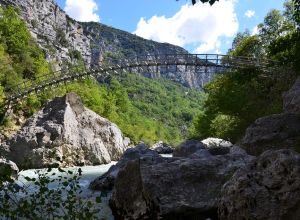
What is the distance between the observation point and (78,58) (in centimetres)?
14325

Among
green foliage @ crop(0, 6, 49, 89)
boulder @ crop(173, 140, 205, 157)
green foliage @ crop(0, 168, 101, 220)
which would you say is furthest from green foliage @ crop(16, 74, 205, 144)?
green foliage @ crop(0, 168, 101, 220)

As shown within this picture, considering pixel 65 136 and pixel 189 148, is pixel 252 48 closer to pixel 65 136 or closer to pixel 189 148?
pixel 65 136

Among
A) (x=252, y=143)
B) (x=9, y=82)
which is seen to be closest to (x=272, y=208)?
(x=252, y=143)

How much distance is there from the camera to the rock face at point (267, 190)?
21.6 ft

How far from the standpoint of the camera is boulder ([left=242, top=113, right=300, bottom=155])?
44.3ft

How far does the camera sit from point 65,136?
31.5 metres

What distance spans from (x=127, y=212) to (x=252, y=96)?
26.1 meters

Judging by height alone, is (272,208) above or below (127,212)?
above

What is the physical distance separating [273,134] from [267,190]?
25.0 ft

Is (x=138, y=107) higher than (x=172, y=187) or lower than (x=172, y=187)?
higher

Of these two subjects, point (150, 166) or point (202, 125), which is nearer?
point (150, 166)

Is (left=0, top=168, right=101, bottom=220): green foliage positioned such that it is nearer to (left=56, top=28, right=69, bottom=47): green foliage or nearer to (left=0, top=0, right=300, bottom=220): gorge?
(left=0, top=0, right=300, bottom=220): gorge

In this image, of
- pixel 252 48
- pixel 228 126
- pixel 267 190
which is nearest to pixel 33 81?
pixel 228 126

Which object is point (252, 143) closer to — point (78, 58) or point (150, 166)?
point (150, 166)
